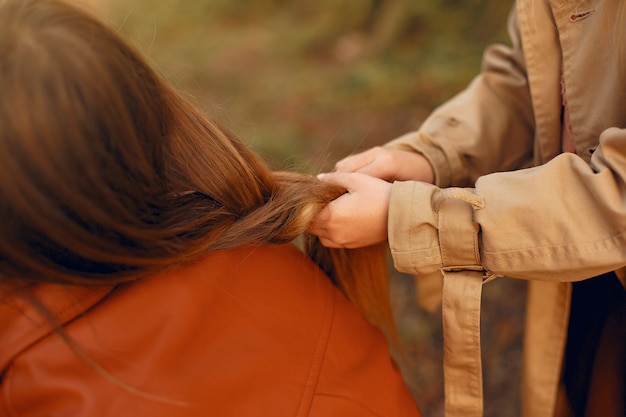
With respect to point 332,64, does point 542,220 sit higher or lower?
higher

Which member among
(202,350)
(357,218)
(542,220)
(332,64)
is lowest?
(202,350)

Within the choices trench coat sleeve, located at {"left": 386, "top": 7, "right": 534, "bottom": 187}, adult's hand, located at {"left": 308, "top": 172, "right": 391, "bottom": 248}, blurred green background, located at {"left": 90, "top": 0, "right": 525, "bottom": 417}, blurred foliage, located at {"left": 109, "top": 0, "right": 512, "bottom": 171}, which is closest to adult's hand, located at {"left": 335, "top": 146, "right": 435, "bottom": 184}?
trench coat sleeve, located at {"left": 386, "top": 7, "right": 534, "bottom": 187}

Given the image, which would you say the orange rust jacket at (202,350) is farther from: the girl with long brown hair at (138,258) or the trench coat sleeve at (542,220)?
the trench coat sleeve at (542,220)

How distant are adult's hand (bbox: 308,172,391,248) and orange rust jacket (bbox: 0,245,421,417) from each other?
0.31ft

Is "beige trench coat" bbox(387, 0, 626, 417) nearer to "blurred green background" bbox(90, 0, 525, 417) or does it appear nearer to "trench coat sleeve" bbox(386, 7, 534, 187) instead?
"trench coat sleeve" bbox(386, 7, 534, 187)

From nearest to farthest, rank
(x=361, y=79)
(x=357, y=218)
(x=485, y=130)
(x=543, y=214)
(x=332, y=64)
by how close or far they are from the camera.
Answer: (x=543, y=214) → (x=357, y=218) → (x=485, y=130) → (x=361, y=79) → (x=332, y=64)

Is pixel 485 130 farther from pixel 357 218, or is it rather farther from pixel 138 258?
pixel 138 258

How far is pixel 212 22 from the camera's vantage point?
207 inches

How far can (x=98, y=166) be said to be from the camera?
3.20 feet

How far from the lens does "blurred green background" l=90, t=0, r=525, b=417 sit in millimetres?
2479

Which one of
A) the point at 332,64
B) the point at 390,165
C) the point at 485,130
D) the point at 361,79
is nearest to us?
the point at 390,165

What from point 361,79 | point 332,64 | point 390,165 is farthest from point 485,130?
point 332,64

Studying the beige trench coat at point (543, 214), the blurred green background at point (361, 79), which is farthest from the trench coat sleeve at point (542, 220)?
the blurred green background at point (361, 79)

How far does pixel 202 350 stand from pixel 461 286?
51 centimetres
